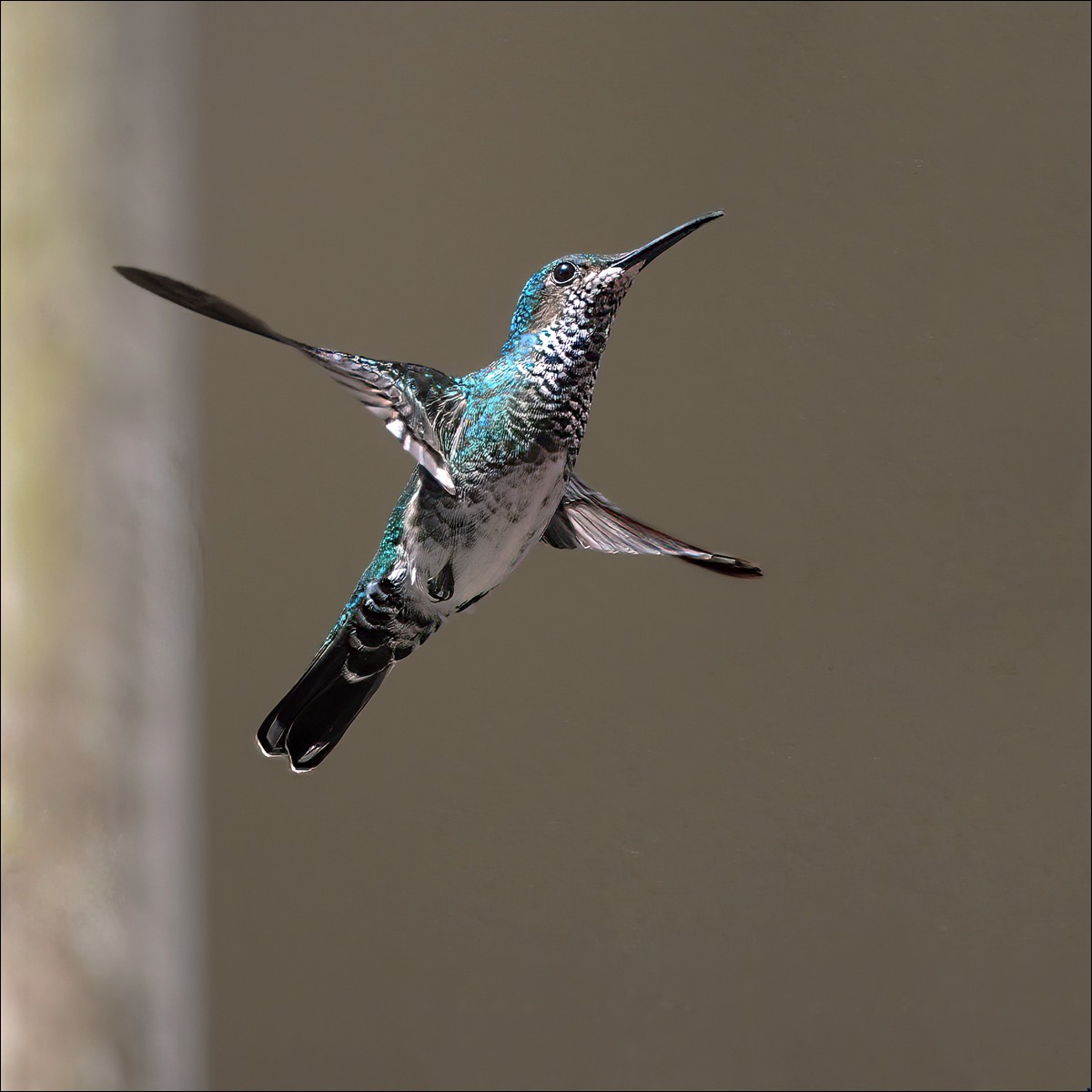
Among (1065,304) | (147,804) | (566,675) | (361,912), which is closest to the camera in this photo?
(1065,304)

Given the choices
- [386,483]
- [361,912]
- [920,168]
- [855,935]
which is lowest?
[361,912]

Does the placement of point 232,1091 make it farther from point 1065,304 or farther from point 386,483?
point 1065,304

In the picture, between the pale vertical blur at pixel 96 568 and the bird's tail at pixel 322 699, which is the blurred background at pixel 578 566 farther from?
the bird's tail at pixel 322 699

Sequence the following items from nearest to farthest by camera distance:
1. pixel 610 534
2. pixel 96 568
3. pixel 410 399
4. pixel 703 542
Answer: pixel 410 399 < pixel 610 534 < pixel 703 542 < pixel 96 568

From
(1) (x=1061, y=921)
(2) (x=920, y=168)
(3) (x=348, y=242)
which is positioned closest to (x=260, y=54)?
(3) (x=348, y=242)

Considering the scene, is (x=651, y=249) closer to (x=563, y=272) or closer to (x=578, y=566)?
(x=563, y=272)

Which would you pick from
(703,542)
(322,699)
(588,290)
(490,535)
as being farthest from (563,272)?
(703,542)

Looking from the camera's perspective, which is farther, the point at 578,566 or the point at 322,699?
the point at 578,566

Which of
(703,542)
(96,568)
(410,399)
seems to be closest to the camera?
(410,399)
